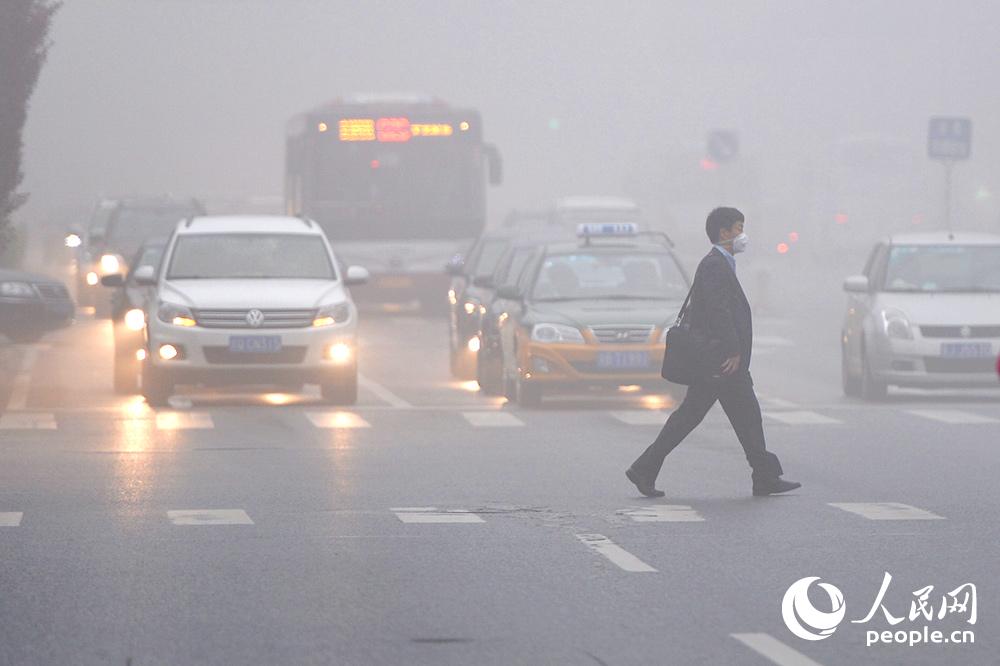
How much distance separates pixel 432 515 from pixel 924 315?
33.4 feet

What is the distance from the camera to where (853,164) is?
68.4 m

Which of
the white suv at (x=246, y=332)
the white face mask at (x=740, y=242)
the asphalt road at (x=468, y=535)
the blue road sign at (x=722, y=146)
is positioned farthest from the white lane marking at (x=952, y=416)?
the blue road sign at (x=722, y=146)

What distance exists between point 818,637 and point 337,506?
489 cm

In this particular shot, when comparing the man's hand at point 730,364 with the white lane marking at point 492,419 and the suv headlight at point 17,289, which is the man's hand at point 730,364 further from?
the suv headlight at point 17,289

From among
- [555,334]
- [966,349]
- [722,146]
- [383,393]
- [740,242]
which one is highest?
[740,242]

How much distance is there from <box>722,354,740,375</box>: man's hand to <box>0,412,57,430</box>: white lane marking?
6882mm

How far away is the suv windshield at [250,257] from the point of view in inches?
865

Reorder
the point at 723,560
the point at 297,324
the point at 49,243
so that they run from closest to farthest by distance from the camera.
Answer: the point at 723,560 < the point at 297,324 < the point at 49,243

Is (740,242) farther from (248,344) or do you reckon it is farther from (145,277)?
(145,277)

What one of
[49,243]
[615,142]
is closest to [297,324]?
[49,243]

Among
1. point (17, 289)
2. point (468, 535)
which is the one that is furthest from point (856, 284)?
point (17, 289)

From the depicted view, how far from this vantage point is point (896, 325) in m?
21.8

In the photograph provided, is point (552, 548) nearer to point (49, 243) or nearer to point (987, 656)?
point (987, 656)
